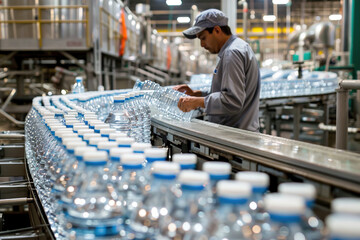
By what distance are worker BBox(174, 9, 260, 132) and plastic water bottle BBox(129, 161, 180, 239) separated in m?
1.48

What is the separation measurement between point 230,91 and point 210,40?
1.66 ft

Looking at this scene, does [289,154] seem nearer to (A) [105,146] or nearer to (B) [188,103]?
(A) [105,146]

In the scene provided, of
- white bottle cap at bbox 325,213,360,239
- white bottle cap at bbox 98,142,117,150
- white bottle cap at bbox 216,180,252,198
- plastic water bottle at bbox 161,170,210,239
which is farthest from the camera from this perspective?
white bottle cap at bbox 98,142,117,150

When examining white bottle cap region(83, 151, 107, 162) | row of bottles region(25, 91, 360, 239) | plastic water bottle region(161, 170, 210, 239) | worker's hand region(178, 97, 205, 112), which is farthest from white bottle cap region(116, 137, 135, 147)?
worker's hand region(178, 97, 205, 112)

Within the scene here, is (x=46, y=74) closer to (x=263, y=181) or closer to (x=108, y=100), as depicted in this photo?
(x=108, y=100)

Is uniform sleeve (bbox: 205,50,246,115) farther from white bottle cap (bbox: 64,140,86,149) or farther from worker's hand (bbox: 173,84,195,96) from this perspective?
white bottle cap (bbox: 64,140,86,149)

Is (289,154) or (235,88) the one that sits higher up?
(235,88)

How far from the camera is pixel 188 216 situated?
3.25 feet

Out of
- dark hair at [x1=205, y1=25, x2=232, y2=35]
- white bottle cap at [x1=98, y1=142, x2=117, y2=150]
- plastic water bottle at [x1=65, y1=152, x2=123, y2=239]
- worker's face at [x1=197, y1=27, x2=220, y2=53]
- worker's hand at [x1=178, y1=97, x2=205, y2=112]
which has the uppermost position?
dark hair at [x1=205, y1=25, x2=232, y2=35]

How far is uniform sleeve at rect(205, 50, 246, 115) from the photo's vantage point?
2537 mm

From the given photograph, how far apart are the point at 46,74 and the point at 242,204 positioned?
11.5 m

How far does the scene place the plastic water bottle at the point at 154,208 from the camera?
40.0 inches

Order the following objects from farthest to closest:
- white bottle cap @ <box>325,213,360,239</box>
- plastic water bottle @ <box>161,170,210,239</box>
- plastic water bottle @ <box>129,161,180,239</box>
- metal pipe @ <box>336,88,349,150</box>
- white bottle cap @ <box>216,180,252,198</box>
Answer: metal pipe @ <box>336,88,349,150</box> → plastic water bottle @ <box>129,161,180,239</box> → plastic water bottle @ <box>161,170,210,239</box> → white bottle cap @ <box>216,180,252,198</box> → white bottle cap @ <box>325,213,360,239</box>

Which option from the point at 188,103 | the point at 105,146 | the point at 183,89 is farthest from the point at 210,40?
the point at 105,146
